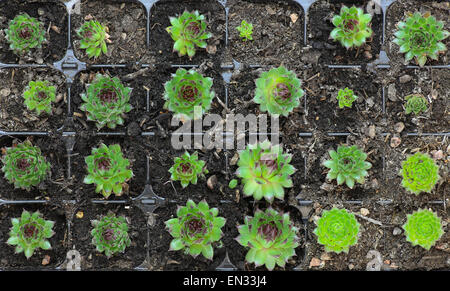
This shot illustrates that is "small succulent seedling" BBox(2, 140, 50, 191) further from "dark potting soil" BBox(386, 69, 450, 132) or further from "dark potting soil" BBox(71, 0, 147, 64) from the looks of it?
"dark potting soil" BBox(386, 69, 450, 132)

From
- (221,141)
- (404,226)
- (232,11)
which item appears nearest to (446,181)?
(404,226)

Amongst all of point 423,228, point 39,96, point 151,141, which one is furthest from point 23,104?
point 423,228

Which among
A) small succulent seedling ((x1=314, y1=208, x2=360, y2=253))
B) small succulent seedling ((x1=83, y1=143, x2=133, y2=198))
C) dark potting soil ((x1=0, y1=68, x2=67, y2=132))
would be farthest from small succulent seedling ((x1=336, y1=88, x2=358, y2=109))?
dark potting soil ((x1=0, y1=68, x2=67, y2=132))

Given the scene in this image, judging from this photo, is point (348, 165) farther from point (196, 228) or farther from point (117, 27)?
point (117, 27)

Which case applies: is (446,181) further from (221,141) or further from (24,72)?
(24,72)

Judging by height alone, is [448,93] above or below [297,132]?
above

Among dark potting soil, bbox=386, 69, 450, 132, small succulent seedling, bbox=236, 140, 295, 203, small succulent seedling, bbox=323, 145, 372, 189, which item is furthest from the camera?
dark potting soil, bbox=386, 69, 450, 132
